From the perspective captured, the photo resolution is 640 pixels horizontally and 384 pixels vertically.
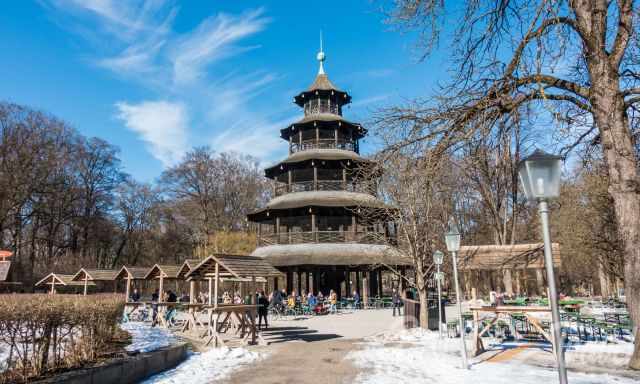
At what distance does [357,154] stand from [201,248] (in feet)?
62.3

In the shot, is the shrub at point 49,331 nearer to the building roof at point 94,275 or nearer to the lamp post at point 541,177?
the lamp post at point 541,177

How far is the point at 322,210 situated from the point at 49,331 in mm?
23468

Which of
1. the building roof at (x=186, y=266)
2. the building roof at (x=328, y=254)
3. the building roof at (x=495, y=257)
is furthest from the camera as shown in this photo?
the building roof at (x=328, y=254)

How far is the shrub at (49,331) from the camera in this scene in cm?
663

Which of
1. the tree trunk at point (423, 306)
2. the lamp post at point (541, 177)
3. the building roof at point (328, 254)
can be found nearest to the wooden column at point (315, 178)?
the building roof at point (328, 254)

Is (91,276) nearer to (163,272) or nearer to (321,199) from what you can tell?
(163,272)

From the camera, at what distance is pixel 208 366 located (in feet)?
31.6

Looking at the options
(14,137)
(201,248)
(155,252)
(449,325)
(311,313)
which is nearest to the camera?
(449,325)

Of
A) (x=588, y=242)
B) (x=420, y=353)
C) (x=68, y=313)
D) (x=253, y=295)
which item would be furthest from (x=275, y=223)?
(x=68, y=313)

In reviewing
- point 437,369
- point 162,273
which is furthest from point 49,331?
point 162,273

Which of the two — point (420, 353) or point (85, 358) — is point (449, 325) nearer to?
point (420, 353)

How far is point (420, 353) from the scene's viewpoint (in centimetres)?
1088

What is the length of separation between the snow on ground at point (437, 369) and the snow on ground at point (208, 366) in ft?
8.86

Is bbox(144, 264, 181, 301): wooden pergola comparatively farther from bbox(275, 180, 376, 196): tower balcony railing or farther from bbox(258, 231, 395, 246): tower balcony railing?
bbox(275, 180, 376, 196): tower balcony railing
